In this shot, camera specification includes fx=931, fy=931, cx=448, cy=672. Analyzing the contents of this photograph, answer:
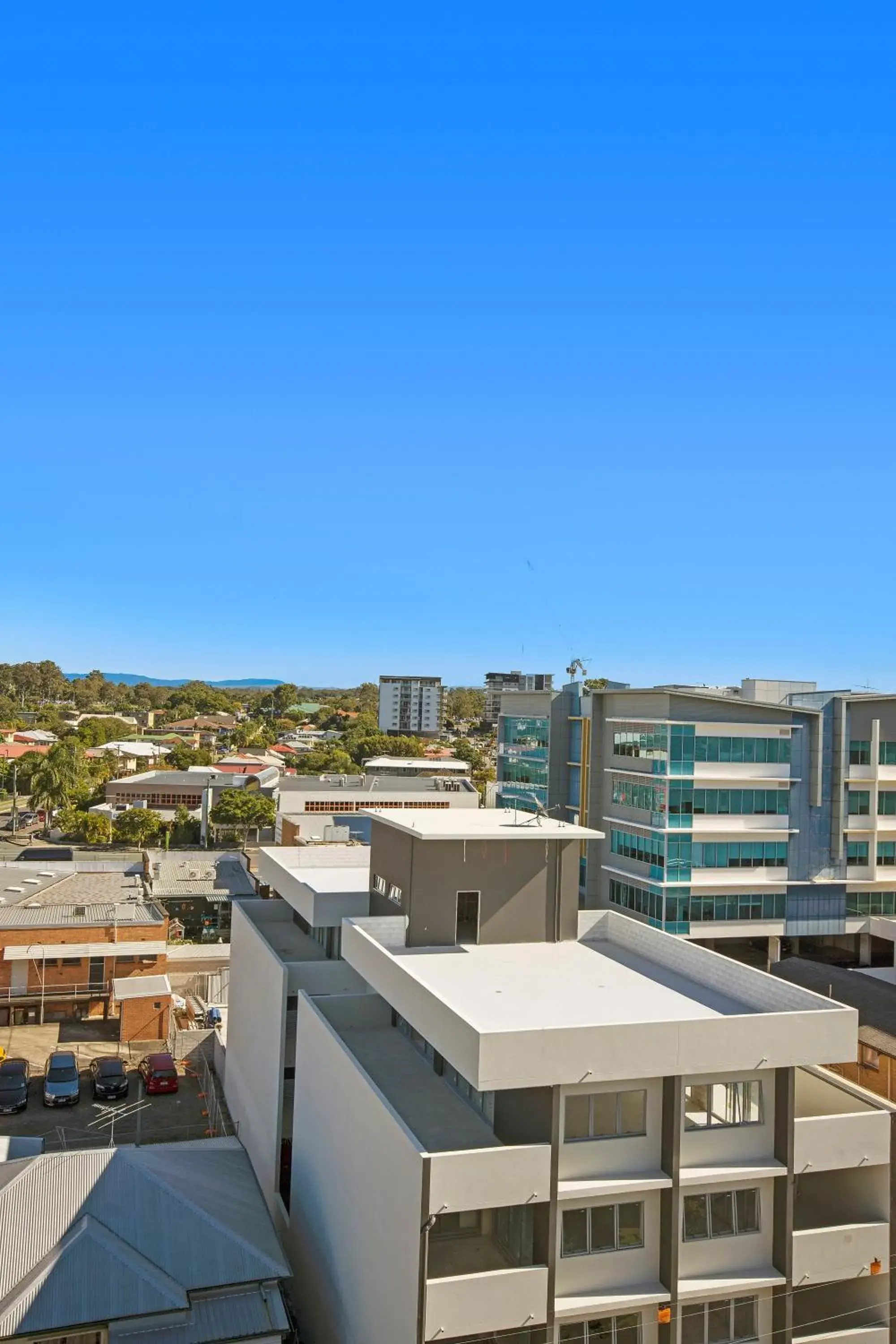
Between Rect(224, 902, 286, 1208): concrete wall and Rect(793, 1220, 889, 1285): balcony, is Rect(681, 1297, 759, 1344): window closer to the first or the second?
Rect(793, 1220, 889, 1285): balcony

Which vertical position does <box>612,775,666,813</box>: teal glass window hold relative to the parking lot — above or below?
above

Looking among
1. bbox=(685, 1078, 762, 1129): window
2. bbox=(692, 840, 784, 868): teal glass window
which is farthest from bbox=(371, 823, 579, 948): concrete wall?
bbox=(692, 840, 784, 868): teal glass window

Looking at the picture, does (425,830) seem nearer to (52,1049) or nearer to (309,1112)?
(309,1112)

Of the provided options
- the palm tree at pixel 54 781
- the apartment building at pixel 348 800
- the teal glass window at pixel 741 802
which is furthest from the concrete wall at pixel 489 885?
the palm tree at pixel 54 781

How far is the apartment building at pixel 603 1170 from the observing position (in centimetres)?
1280

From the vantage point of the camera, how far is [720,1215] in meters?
14.1

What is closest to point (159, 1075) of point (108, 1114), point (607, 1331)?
point (108, 1114)

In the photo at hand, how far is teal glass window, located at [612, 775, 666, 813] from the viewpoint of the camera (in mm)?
37812

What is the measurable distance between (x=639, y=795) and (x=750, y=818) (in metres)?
4.58

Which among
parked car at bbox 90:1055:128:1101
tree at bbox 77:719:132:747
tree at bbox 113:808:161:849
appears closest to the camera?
parked car at bbox 90:1055:128:1101

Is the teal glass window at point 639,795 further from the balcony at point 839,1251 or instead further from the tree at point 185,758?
the tree at point 185,758

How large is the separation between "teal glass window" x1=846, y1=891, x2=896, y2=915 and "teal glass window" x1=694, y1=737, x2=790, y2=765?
7.47 meters

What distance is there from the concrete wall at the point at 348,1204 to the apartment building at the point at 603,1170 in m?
0.06

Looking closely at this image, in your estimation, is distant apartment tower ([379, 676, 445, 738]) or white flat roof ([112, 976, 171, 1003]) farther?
distant apartment tower ([379, 676, 445, 738])
